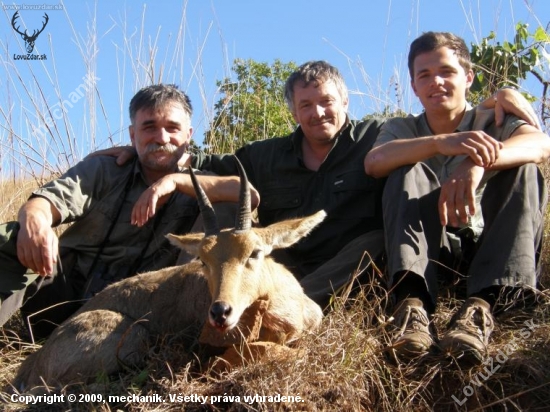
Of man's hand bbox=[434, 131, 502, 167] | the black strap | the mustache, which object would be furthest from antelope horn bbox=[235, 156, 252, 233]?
the black strap

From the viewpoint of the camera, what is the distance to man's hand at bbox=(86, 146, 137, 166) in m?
7.34

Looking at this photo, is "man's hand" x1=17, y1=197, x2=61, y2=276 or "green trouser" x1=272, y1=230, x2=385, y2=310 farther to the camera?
"green trouser" x1=272, y1=230, x2=385, y2=310

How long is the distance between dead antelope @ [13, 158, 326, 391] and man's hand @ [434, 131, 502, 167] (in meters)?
1.18

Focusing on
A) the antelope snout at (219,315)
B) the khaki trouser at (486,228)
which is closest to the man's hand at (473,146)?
the khaki trouser at (486,228)

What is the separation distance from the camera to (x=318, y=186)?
7.05m

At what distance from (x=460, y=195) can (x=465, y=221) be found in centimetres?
21

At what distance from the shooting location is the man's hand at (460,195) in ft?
17.2

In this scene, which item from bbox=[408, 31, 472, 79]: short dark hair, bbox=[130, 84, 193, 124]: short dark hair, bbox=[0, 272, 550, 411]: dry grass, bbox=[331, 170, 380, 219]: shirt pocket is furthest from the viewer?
bbox=[130, 84, 193, 124]: short dark hair

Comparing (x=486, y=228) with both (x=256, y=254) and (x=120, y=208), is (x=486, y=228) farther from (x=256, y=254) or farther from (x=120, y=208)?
(x=120, y=208)

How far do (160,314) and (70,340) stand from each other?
2.60 ft

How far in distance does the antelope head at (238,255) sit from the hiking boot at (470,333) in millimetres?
1378

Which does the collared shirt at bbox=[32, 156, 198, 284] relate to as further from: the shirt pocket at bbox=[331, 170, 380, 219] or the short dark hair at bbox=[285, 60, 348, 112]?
the short dark hair at bbox=[285, 60, 348, 112]

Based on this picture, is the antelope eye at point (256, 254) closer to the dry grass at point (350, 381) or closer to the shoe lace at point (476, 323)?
the dry grass at point (350, 381)

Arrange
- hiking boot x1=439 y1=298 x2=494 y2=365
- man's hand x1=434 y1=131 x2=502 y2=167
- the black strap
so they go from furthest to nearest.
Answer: the black strap
man's hand x1=434 y1=131 x2=502 y2=167
hiking boot x1=439 y1=298 x2=494 y2=365
